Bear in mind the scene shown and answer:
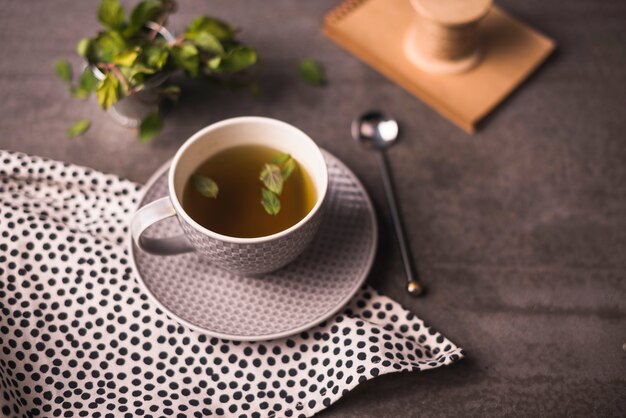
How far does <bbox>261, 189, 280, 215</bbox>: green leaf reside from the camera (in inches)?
31.1

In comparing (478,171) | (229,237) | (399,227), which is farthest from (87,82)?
(478,171)

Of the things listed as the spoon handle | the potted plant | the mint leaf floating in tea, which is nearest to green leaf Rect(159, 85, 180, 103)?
the potted plant

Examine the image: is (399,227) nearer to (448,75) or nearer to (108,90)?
(448,75)

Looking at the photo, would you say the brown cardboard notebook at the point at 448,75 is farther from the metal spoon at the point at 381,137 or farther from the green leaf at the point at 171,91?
the green leaf at the point at 171,91

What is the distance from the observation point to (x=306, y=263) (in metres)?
0.84

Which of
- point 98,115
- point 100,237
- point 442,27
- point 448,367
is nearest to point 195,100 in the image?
point 98,115

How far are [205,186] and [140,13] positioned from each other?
1.04 feet

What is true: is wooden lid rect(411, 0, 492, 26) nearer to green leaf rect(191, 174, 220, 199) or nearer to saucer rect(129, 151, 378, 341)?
saucer rect(129, 151, 378, 341)

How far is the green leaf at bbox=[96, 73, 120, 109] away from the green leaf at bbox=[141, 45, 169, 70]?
0.06m

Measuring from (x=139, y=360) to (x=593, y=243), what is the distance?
0.66 metres

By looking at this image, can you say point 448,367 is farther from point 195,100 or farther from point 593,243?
point 195,100

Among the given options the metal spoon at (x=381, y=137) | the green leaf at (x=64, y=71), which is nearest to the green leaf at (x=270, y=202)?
the metal spoon at (x=381, y=137)

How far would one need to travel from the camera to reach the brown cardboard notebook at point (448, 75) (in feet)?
3.38

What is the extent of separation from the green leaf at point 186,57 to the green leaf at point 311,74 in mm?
203
